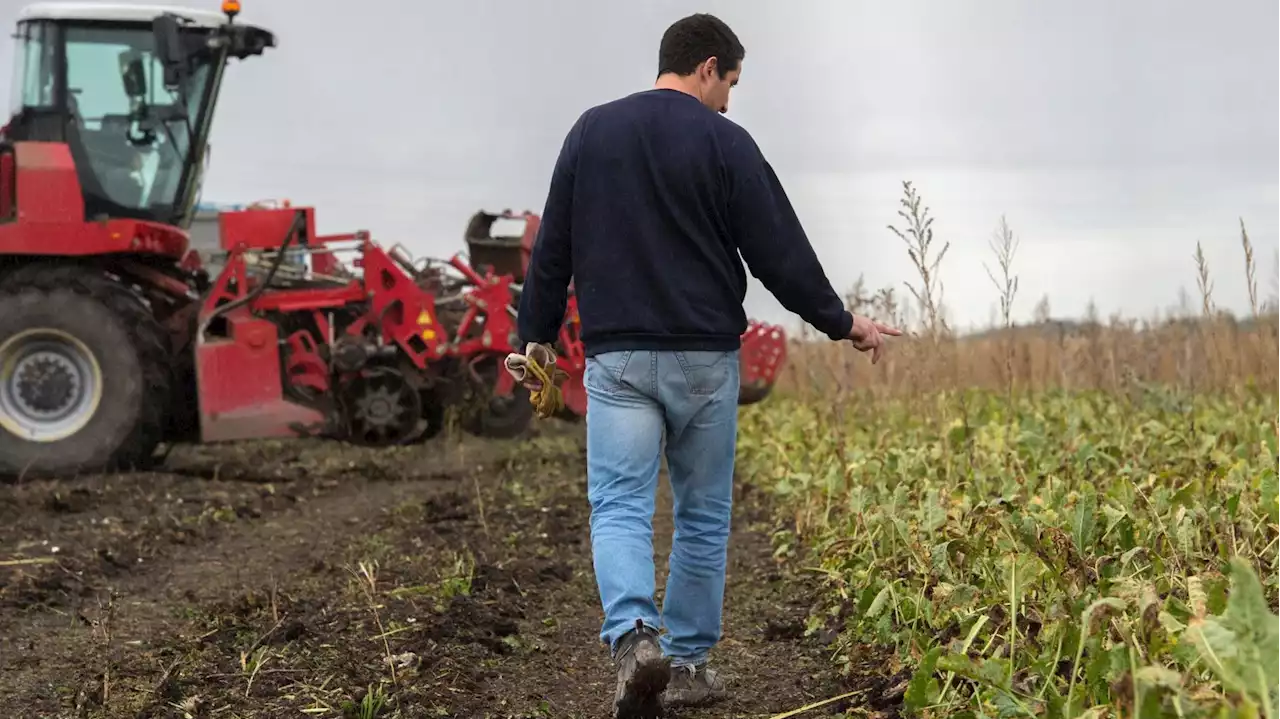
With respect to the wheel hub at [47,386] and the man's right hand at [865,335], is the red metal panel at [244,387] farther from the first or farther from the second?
the man's right hand at [865,335]

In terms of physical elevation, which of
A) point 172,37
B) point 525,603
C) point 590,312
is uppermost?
point 172,37

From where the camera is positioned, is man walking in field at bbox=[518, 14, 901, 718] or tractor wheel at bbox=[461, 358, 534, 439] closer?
man walking in field at bbox=[518, 14, 901, 718]

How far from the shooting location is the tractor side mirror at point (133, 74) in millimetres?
8992

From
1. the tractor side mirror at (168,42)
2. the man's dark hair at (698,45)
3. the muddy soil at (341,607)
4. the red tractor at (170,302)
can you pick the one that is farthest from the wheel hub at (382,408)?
the man's dark hair at (698,45)

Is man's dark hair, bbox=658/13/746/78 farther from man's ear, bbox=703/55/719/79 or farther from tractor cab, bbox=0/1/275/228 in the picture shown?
tractor cab, bbox=0/1/275/228

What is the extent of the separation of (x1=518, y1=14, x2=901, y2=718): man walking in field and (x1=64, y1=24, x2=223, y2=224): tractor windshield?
6496 mm

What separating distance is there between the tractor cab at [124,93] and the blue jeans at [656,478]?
6.50 metres

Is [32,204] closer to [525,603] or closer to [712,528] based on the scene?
[525,603]

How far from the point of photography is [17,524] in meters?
6.48

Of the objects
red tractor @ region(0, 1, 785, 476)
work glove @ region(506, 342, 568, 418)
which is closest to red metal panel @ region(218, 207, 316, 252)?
red tractor @ region(0, 1, 785, 476)

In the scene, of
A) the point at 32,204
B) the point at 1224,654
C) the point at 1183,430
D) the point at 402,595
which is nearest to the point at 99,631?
the point at 402,595

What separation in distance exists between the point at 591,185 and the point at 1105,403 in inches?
205

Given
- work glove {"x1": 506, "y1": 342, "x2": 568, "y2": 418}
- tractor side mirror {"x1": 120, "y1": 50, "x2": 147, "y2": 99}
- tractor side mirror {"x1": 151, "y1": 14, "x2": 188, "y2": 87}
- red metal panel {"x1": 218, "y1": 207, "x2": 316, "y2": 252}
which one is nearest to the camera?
work glove {"x1": 506, "y1": 342, "x2": 568, "y2": 418}

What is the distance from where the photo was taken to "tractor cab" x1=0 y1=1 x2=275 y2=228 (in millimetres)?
8828
